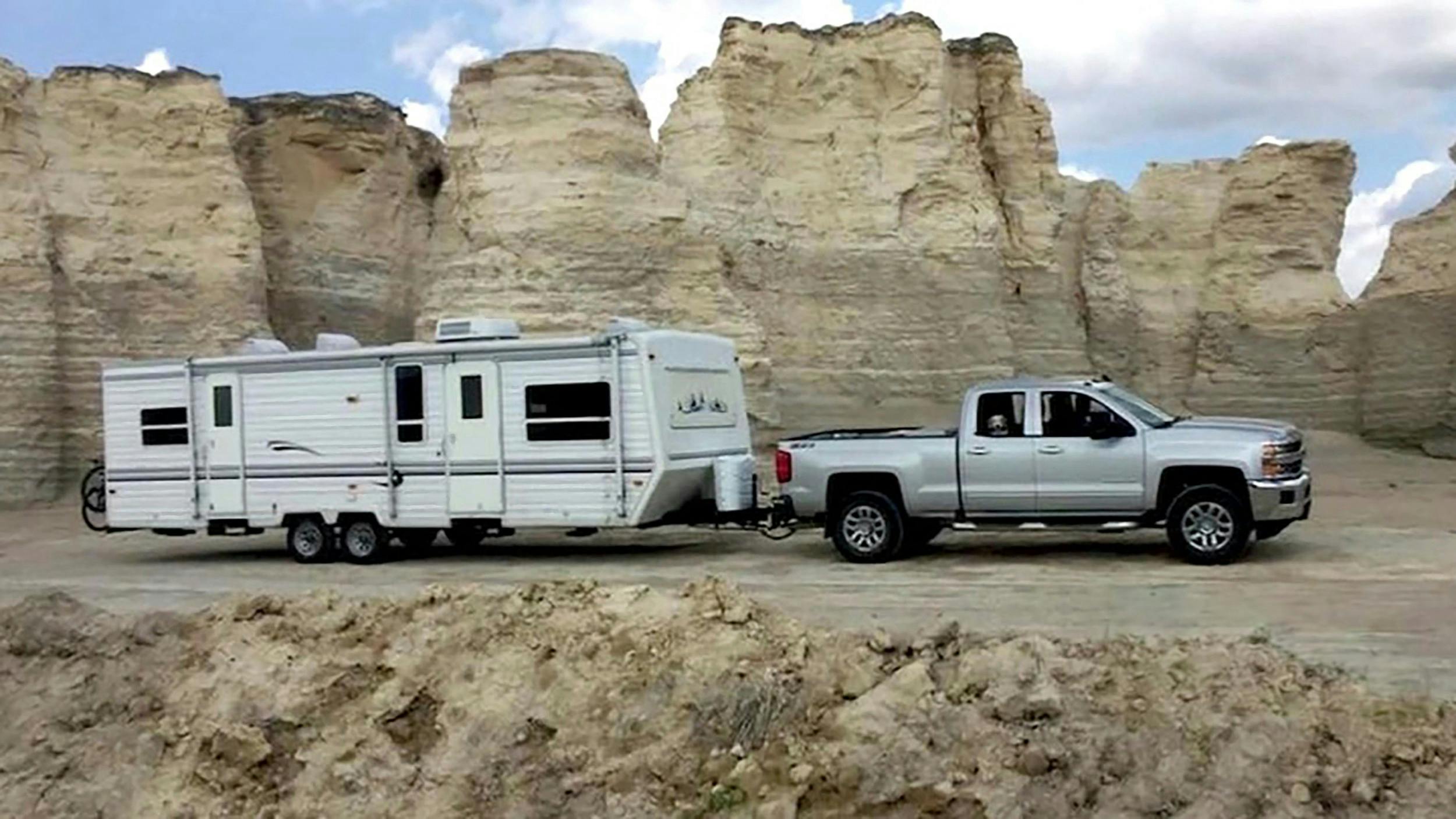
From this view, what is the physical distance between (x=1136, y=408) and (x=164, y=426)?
11.7 metres

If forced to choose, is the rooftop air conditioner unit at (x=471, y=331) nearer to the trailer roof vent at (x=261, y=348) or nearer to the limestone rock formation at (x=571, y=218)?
the trailer roof vent at (x=261, y=348)

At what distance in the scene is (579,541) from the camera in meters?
19.8

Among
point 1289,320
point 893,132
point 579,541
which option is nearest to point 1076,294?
point 1289,320

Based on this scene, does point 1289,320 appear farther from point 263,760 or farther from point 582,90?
point 263,760

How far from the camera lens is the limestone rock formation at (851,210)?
3325 centimetres

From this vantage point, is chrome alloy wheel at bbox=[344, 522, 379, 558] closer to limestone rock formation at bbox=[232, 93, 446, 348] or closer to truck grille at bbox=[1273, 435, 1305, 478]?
truck grille at bbox=[1273, 435, 1305, 478]

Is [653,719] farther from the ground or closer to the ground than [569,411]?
closer to the ground

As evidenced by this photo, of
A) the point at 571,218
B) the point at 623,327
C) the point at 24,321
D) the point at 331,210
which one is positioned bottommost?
the point at 623,327

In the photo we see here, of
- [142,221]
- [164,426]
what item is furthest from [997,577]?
[142,221]

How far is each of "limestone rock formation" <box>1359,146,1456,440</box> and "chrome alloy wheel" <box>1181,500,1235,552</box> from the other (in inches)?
908

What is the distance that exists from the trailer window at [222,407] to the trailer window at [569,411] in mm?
4091

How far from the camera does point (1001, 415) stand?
1581 cm

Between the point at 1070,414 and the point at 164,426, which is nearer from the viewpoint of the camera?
the point at 1070,414

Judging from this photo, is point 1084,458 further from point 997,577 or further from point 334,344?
point 334,344
